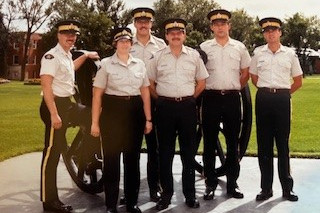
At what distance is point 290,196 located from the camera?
5.06 meters

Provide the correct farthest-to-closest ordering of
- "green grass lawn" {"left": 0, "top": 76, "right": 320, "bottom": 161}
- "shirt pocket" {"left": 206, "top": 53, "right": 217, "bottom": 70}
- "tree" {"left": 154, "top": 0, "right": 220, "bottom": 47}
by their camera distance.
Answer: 1. "tree" {"left": 154, "top": 0, "right": 220, "bottom": 47}
2. "green grass lawn" {"left": 0, "top": 76, "right": 320, "bottom": 161}
3. "shirt pocket" {"left": 206, "top": 53, "right": 217, "bottom": 70}

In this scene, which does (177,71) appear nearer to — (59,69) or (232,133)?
(232,133)

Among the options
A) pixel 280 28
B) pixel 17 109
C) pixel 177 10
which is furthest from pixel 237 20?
pixel 280 28

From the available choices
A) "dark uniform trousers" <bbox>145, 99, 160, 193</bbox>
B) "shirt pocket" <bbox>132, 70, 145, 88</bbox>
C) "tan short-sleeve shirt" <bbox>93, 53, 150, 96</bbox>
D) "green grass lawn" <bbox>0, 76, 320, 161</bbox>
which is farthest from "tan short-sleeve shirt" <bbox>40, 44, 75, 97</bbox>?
"green grass lawn" <bbox>0, 76, 320, 161</bbox>

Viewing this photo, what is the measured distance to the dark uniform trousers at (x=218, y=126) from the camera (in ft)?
16.9

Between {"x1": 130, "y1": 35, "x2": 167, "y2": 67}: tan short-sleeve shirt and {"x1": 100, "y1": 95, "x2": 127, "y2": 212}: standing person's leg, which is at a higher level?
{"x1": 130, "y1": 35, "x2": 167, "y2": 67}: tan short-sleeve shirt

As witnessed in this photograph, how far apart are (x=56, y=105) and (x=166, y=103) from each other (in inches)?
41.2

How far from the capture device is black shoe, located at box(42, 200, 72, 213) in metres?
4.77

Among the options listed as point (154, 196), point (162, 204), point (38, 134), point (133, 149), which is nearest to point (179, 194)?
point (154, 196)

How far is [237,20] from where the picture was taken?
67.2 metres

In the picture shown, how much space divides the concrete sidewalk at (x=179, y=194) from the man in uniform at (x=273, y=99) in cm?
22

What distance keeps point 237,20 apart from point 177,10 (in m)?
13.2

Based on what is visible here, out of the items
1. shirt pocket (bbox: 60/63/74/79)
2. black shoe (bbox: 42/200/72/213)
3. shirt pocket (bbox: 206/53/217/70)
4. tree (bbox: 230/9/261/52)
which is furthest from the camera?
tree (bbox: 230/9/261/52)

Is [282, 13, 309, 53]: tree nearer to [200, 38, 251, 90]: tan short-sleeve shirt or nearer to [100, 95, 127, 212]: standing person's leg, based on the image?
[200, 38, 251, 90]: tan short-sleeve shirt
